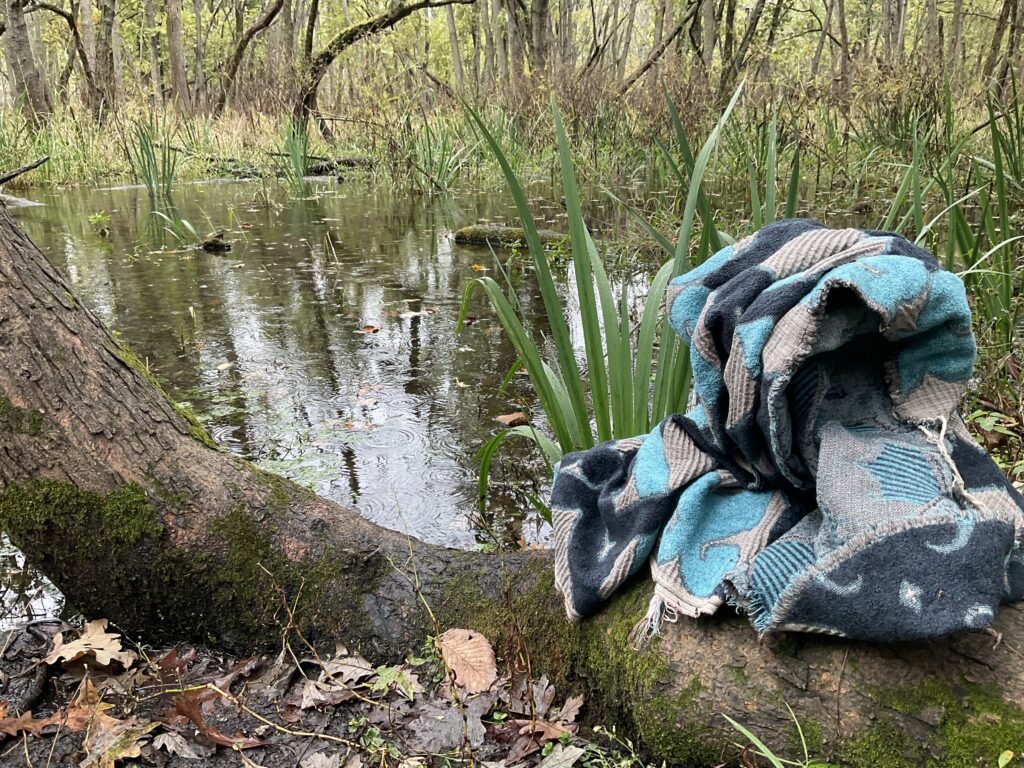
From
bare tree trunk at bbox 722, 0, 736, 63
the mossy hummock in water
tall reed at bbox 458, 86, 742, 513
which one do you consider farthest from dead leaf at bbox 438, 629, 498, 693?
bare tree trunk at bbox 722, 0, 736, 63

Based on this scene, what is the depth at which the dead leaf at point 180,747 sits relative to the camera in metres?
1.37

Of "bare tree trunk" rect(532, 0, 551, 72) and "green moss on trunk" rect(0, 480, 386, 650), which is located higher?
"bare tree trunk" rect(532, 0, 551, 72)

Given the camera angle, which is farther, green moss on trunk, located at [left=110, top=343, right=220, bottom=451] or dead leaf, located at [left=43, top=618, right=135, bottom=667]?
green moss on trunk, located at [left=110, top=343, right=220, bottom=451]

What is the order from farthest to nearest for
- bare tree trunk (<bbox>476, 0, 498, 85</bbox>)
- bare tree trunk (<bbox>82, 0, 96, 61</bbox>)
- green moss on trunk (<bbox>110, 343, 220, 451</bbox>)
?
bare tree trunk (<bbox>476, 0, 498, 85</bbox>), bare tree trunk (<bbox>82, 0, 96, 61</bbox>), green moss on trunk (<bbox>110, 343, 220, 451</bbox>)

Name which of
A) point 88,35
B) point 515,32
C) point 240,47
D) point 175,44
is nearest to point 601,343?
point 515,32

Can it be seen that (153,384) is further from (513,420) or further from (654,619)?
(513,420)

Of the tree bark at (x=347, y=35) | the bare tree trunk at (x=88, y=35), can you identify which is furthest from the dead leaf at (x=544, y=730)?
the bare tree trunk at (x=88, y=35)

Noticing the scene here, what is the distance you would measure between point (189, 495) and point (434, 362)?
1.98m

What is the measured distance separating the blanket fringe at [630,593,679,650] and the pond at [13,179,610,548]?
1024mm

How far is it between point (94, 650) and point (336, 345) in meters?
2.31

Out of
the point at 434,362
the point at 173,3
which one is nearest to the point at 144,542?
the point at 434,362

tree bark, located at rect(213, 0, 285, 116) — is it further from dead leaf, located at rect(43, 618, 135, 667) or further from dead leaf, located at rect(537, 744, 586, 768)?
dead leaf, located at rect(537, 744, 586, 768)

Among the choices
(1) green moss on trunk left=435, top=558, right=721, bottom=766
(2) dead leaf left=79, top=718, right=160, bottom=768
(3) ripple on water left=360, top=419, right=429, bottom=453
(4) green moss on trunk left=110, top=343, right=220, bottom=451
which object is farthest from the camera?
(3) ripple on water left=360, top=419, right=429, bottom=453

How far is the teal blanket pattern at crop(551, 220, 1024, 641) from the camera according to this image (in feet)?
3.42
